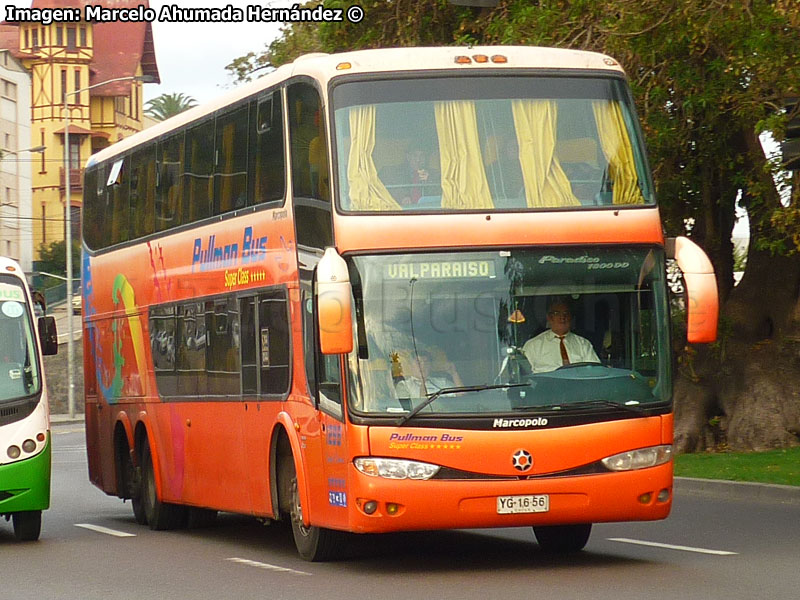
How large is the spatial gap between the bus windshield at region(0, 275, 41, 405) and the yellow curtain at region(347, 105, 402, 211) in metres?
5.33

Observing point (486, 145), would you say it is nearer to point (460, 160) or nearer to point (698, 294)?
point (460, 160)

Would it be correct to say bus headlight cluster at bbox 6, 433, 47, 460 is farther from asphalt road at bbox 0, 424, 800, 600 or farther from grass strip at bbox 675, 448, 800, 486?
grass strip at bbox 675, 448, 800, 486

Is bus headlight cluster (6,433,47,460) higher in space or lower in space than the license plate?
higher

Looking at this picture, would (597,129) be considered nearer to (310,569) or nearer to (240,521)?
(310,569)

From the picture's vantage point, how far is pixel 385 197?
12.5 meters

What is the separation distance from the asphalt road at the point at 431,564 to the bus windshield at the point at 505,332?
123 cm

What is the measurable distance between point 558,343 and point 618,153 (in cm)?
153

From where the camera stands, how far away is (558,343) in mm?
12242

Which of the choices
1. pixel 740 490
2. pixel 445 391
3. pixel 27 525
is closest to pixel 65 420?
pixel 740 490

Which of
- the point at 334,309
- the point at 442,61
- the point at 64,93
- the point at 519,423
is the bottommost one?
the point at 519,423

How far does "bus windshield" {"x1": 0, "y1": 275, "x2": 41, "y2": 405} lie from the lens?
16484mm

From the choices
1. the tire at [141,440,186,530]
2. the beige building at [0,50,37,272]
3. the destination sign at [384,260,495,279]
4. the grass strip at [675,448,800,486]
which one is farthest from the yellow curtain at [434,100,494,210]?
the beige building at [0,50,37,272]

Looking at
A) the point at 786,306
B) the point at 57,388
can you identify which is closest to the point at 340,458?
the point at 786,306

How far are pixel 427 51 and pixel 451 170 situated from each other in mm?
1046
